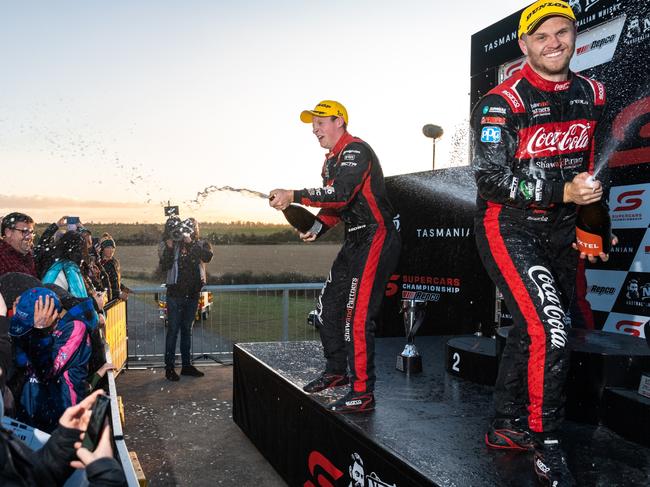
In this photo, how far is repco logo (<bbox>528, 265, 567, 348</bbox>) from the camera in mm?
2170

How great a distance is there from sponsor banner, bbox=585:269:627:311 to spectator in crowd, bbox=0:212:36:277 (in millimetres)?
4909

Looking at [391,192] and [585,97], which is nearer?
[585,97]

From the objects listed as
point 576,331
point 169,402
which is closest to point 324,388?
point 576,331

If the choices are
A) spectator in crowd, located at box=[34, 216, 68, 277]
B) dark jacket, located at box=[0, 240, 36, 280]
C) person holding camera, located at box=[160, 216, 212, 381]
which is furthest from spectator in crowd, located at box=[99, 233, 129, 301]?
dark jacket, located at box=[0, 240, 36, 280]

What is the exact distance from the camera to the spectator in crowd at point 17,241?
A: 4.99 m

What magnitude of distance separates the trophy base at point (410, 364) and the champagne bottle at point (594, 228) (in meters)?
1.98

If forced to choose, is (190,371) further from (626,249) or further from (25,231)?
(626,249)

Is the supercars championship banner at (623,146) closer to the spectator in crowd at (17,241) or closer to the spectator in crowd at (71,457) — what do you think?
the spectator in crowd at (71,457)

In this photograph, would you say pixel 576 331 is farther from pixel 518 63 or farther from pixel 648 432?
pixel 518 63

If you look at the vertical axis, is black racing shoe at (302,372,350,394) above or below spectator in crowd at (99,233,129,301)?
below

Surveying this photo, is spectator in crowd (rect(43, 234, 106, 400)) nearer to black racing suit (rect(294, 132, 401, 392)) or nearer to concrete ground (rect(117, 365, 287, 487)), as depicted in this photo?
concrete ground (rect(117, 365, 287, 487))

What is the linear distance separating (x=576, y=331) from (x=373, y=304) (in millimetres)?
1423

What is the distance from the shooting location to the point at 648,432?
98.7 inches

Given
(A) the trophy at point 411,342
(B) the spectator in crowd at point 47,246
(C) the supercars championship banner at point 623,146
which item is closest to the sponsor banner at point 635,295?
(C) the supercars championship banner at point 623,146
